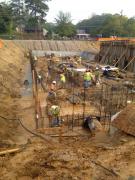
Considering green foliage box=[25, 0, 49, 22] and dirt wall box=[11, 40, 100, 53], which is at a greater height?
green foliage box=[25, 0, 49, 22]

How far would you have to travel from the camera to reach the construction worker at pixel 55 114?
1312 cm

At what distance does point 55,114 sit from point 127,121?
3378mm

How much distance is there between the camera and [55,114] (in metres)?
13.2

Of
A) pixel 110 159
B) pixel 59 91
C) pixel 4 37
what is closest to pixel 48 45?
pixel 4 37

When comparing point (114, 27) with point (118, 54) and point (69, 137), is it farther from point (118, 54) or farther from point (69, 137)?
point (69, 137)

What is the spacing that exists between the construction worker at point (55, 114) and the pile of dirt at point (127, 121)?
267 centimetres

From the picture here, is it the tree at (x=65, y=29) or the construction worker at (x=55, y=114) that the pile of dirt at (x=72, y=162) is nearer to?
the construction worker at (x=55, y=114)

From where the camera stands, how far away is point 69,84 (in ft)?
80.8

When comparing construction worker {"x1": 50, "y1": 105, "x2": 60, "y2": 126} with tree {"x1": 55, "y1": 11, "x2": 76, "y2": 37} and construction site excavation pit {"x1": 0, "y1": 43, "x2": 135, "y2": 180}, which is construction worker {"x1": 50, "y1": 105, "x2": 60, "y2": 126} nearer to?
construction site excavation pit {"x1": 0, "y1": 43, "x2": 135, "y2": 180}

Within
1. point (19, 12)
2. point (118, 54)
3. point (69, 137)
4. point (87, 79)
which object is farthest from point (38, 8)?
point (69, 137)

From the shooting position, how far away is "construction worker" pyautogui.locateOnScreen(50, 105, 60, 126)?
43.1 ft

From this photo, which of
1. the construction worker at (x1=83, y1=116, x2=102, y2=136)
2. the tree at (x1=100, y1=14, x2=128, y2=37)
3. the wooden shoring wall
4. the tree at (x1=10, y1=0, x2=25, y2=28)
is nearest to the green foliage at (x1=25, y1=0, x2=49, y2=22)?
the tree at (x1=10, y1=0, x2=25, y2=28)

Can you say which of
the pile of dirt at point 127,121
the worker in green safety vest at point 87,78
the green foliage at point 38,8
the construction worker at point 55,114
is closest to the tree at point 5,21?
the green foliage at point 38,8

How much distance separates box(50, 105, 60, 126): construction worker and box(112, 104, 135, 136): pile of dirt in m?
2.67
